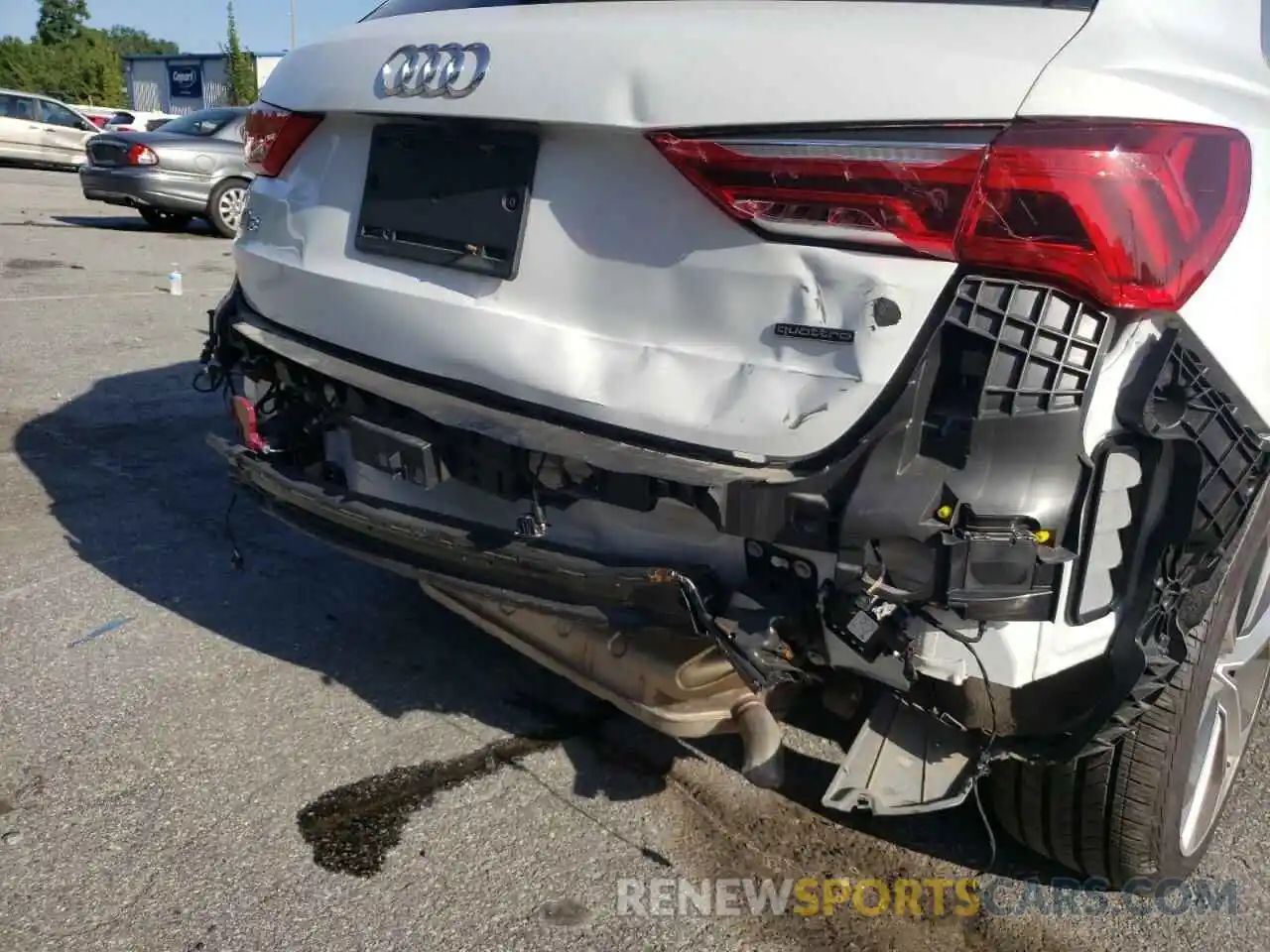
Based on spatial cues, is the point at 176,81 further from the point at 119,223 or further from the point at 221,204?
the point at 221,204

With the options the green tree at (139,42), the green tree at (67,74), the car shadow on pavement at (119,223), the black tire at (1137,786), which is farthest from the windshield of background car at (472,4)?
the green tree at (139,42)

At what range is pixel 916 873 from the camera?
8.39 ft

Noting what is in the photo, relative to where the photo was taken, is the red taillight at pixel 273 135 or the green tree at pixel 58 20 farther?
the green tree at pixel 58 20

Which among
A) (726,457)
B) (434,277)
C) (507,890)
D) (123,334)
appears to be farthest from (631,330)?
(123,334)

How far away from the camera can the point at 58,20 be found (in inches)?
2618

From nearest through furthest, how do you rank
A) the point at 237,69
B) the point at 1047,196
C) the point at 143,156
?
the point at 1047,196 → the point at 143,156 → the point at 237,69

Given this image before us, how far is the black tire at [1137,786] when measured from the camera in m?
2.21

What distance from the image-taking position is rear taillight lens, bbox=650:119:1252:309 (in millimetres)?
1676

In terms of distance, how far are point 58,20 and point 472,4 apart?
251 feet

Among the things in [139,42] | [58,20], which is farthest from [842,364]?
[139,42]

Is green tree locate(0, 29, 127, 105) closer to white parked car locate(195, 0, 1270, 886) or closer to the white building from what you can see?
the white building

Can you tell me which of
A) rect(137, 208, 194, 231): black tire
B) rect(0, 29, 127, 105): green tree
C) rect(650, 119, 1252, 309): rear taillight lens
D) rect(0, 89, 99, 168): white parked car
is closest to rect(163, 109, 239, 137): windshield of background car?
rect(137, 208, 194, 231): black tire

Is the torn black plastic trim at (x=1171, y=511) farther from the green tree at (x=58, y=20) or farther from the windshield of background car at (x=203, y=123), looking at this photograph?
the green tree at (x=58, y=20)

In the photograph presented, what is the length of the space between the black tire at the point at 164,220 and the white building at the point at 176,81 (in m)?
35.2
